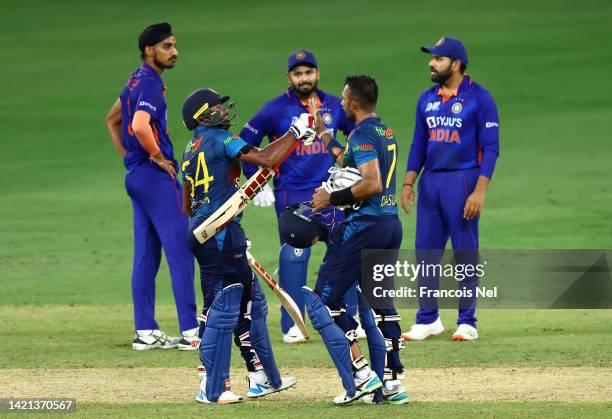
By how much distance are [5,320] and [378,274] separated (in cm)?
475

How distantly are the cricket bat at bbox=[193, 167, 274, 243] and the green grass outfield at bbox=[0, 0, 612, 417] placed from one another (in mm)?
1125

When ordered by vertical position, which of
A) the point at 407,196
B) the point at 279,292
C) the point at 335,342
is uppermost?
the point at 407,196

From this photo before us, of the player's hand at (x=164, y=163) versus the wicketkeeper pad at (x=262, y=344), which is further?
the player's hand at (x=164, y=163)

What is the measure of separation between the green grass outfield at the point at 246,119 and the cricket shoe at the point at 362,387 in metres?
0.18

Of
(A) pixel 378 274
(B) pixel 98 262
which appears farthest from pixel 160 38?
(B) pixel 98 262

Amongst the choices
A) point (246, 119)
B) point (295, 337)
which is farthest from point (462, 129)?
point (246, 119)

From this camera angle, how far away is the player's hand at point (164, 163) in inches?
441

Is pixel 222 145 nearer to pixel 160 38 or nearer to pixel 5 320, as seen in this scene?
pixel 160 38

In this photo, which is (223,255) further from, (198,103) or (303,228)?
(198,103)

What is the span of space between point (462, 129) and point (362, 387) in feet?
10.6

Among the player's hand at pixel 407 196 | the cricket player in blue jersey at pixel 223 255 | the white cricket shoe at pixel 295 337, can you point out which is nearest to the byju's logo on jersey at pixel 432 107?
the player's hand at pixel 407 196

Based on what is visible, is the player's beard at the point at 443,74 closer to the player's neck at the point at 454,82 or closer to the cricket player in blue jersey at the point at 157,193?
the player's neck at the point at 454,82

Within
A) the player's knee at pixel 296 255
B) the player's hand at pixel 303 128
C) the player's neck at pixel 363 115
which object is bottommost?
the player's knee at pixel 296 255

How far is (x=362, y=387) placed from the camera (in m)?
8.79
